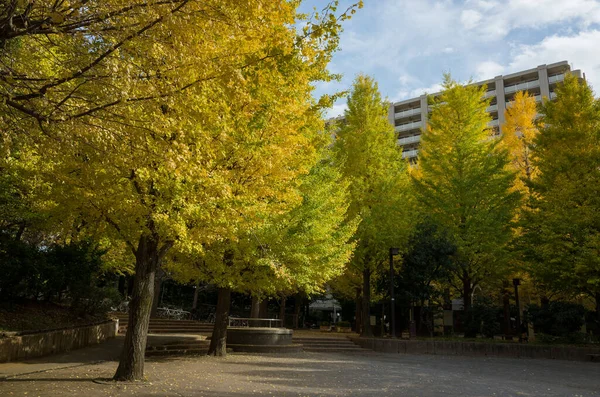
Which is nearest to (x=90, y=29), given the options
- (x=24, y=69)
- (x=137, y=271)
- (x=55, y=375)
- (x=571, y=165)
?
(x=24, y=69)

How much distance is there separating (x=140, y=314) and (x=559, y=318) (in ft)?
58.0

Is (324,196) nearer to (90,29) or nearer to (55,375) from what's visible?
(55,375)

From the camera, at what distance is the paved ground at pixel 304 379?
24.6ft

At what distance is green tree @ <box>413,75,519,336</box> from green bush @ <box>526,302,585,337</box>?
2503 millimetres

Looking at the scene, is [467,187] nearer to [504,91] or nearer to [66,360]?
[66,360]

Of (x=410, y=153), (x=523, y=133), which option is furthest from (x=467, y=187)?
(x=410, y=153)

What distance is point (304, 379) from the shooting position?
9.41m

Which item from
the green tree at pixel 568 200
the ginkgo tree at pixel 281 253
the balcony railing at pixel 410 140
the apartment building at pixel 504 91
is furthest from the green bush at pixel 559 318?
the balcony railing at pixel 410 140

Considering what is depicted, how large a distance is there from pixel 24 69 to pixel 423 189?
62.8 ft

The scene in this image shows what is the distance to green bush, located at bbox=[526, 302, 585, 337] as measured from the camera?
1856cm

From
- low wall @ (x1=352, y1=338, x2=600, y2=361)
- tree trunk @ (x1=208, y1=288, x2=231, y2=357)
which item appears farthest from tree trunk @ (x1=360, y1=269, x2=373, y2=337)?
tree trunk @ (x1=208, y1=288, x2=231, y2=357)

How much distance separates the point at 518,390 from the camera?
29.4 ft

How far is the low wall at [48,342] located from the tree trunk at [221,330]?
4.01 meters

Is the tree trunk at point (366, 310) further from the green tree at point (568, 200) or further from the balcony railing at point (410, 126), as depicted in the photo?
the balcony railing at point (410, 126)
